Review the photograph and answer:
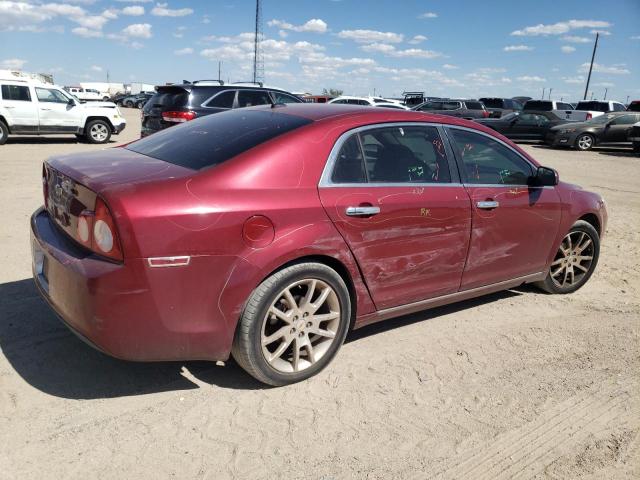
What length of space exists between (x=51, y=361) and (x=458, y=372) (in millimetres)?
2493

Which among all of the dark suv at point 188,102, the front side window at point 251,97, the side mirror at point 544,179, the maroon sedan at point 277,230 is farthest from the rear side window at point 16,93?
the side mirror at point 544,179

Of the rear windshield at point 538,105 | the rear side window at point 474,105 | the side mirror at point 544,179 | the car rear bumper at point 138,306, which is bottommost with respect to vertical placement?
the car rear bumper at point 138,306

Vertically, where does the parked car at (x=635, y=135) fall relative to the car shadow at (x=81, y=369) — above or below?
above

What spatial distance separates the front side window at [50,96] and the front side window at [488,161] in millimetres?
15041

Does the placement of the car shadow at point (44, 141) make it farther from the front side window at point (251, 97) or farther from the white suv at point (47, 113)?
the front side window at point (251, 97)

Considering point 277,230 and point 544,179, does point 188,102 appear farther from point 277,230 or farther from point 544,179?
point 277,230

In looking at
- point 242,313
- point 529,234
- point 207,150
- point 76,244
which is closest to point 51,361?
point 76,244

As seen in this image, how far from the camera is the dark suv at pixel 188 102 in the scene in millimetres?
10281

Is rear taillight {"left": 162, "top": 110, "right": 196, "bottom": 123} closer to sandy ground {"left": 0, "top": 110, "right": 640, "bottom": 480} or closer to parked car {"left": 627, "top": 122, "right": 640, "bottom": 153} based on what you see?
sandy ground {"left": 0, "top": 110, "right": 640, "bottom": 480}

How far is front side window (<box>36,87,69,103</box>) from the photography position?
15461mm

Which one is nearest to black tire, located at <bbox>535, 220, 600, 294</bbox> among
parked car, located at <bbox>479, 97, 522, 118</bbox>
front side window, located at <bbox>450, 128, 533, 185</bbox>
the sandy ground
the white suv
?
the sandy ground

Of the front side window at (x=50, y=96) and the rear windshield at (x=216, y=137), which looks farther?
the front side window at (x=50, y=96)

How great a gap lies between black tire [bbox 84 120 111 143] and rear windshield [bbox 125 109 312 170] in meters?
13.9

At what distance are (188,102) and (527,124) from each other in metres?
15.4
